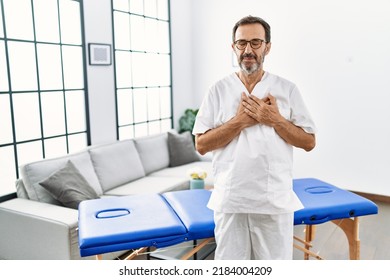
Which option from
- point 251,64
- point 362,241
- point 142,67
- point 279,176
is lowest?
point 362,241

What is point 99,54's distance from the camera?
3.81m

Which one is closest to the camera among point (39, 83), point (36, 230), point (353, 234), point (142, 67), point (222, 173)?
point (222, 173)

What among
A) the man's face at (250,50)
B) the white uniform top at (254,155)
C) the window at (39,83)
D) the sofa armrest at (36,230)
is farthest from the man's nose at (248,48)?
the window at (39,83)

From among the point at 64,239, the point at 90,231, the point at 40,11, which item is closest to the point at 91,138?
the point at 40,11

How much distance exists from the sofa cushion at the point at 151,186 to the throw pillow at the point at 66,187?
0.53 m

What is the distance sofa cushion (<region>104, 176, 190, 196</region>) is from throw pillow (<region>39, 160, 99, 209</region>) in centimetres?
53

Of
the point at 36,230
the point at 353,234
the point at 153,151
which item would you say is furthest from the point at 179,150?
the point at 353,234

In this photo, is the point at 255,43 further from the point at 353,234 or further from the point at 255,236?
the point at 353,234

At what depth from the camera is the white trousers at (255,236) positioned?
1482 mm

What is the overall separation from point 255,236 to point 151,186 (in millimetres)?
2142

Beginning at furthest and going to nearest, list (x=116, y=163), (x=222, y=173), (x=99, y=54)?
1. (x=99, y=54)
2. (x=116, y=163)
3. (x=222, y=173)
